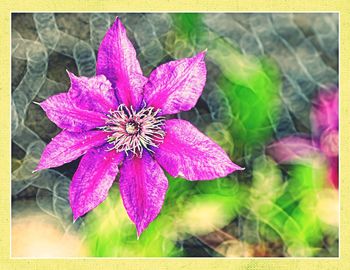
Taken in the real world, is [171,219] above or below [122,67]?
below

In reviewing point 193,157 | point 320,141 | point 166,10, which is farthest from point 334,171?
point 166,10

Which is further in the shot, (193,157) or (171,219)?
(171,219)

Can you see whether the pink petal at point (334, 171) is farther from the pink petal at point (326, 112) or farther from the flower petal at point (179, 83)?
the flower petal at point (179, 83)

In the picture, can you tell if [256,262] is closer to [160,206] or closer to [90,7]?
[160,206]

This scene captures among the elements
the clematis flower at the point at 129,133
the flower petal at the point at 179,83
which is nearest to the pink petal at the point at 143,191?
the clematis flower at the point at 129,133

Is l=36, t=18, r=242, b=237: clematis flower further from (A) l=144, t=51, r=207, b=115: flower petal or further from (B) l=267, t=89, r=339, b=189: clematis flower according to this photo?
(B) l=267, t=89, r=339, b=189: clematis flower

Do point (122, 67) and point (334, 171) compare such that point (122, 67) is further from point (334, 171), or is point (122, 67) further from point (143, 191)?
point (334, 171)

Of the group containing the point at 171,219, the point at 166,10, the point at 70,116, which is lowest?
the point at 171,219
